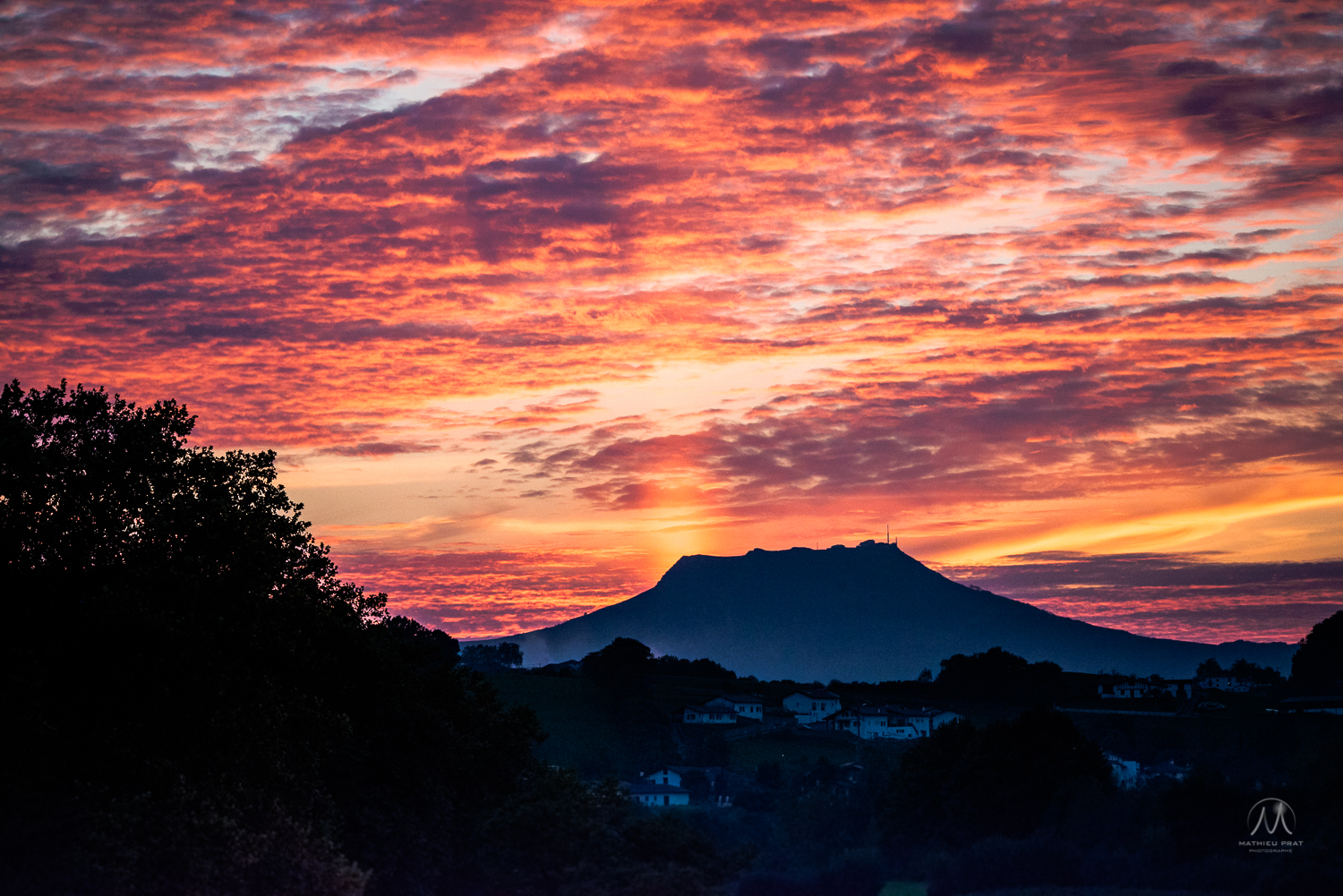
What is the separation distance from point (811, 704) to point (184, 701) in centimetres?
12072

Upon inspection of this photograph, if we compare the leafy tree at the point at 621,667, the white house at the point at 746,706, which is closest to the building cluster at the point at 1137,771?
the white house at the point at 746,706

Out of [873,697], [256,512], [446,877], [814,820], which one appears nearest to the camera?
[256,512]

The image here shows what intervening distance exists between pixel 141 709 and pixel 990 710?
118754 millimetres

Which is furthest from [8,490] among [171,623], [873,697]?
[873,697]

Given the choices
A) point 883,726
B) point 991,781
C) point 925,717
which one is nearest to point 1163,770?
point 883,726

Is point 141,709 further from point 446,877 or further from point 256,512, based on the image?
point 446,877

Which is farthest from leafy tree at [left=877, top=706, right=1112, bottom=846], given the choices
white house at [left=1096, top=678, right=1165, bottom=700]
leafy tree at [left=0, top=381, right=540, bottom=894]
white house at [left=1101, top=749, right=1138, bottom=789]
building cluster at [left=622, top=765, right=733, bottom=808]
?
white house at [left=1096, top=678, right=1165, bottom=700]

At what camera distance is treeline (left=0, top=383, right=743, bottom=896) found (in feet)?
92.8

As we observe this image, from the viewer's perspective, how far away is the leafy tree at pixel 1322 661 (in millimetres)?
152000

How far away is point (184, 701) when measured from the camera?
30609 millimetres

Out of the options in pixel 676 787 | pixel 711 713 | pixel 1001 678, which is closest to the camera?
pixel 676 787

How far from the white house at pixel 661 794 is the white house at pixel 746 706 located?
138ft

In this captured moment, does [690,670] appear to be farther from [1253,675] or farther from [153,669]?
[153,669]

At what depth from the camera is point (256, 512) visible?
3362cm
